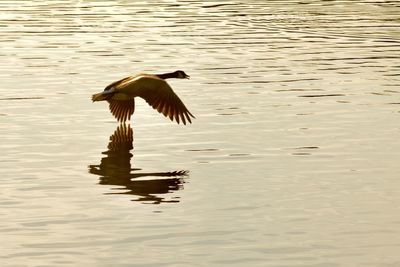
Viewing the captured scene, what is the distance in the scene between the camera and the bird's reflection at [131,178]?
650 inches

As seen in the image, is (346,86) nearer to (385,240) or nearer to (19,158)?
(19,158)

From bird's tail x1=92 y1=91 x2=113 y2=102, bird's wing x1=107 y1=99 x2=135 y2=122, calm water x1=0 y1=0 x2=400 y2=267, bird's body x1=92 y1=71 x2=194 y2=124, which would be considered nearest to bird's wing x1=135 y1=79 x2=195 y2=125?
bird's body x1=92 y1=71 x2=194 y2=124

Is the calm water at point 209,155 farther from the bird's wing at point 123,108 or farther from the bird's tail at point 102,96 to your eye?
the bird's tail at point 102,96

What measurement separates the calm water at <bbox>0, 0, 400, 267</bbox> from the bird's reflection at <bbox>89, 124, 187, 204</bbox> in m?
0.03

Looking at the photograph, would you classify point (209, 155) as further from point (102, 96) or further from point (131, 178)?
point (102, 96)

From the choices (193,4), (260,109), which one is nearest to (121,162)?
(260,109)

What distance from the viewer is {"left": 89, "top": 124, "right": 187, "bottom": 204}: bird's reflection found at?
54.1 ft

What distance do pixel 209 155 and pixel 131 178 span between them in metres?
1.86

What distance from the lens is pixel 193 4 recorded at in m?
49.7

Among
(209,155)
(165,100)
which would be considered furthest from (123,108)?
(209,155)

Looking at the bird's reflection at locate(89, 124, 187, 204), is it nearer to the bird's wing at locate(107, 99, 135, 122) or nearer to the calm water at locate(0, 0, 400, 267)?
the calm water at locate(0, 0, 400, 267)

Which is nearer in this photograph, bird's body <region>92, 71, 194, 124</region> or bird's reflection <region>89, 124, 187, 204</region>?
bird's reflection <region>89, 124, 187, 204</region>

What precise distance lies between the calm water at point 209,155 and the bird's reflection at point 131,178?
1.2 inches

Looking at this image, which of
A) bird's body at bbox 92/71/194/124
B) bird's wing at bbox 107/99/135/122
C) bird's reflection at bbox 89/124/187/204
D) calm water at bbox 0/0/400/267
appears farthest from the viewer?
bird's wing at bbox 107/99/135/122
